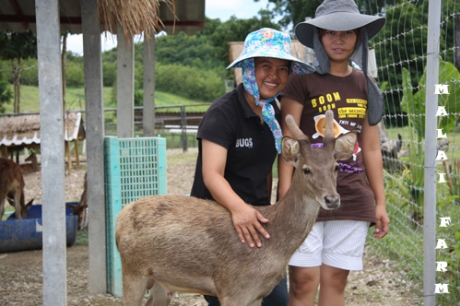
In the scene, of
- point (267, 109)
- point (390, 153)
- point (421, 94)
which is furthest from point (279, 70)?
point (390, 153)

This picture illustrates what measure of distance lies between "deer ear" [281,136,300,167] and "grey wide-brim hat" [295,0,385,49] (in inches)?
32.6

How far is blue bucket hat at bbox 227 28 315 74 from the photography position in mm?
3834

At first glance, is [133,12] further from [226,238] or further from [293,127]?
[226,238]

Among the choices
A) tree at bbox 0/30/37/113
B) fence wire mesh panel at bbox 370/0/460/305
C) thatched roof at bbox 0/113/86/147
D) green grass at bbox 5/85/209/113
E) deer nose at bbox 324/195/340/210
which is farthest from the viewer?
green grass at bbox 5/85/209/113

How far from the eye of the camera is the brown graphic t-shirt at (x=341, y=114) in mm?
4094

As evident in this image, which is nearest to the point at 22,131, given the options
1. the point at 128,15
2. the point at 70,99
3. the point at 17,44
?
the point at 17,44

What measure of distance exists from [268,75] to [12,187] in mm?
6448

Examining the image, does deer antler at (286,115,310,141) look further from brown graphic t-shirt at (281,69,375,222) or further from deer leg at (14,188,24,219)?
deer leg at (14,188,24,219)

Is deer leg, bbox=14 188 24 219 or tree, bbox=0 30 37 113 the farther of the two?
tree, bbox=0 30 37 113

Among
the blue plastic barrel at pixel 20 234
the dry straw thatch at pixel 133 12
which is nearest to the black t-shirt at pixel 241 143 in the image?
the dry straw thatch at pixel 133 12

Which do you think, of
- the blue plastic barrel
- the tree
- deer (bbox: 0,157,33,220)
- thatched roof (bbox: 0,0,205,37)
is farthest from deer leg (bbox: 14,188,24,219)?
the tree

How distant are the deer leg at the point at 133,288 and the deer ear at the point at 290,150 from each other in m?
1.22

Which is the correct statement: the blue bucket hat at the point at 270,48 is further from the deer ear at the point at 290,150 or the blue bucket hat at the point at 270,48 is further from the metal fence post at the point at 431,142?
the metal fence post at the point at 431,142

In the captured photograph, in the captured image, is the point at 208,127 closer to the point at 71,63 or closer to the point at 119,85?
the point at 119,85
